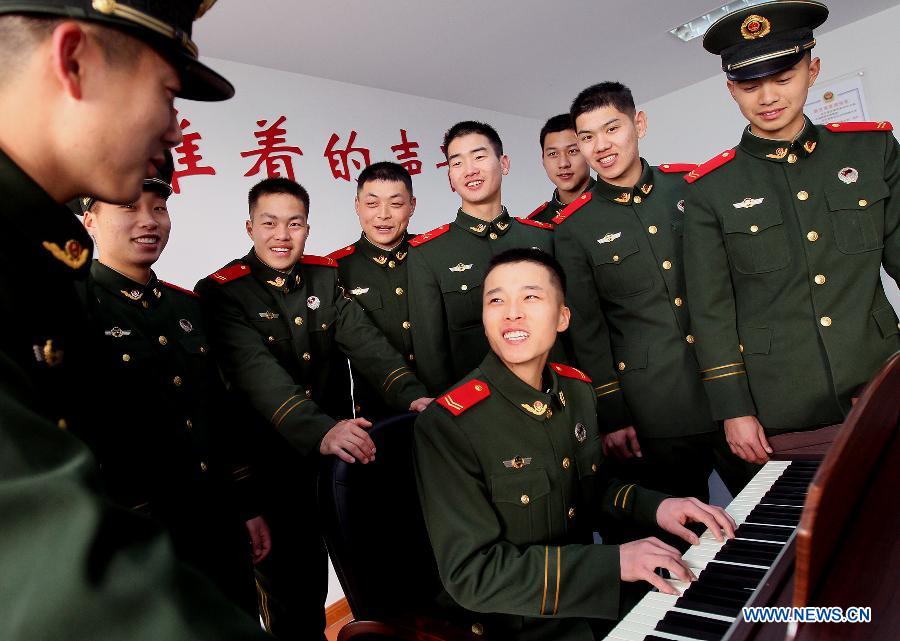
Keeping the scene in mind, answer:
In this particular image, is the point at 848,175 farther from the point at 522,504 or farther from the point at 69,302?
the point at 69,302

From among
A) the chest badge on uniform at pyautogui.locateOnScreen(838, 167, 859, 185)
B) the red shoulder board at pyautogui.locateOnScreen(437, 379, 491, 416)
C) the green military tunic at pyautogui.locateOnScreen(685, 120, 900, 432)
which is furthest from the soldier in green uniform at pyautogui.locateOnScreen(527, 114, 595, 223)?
the red shoulder board at pyautogui.locateOnScreen(437, 379, 491, 416)

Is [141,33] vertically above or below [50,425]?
above

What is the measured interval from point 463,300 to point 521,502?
1182mm

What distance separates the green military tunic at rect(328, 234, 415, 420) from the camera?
256cm

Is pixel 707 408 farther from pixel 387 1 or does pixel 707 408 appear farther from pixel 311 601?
pixel 387 1

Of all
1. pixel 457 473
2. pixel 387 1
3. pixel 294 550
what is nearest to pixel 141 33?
pixel 457 473

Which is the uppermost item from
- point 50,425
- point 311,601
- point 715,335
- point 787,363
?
point 50,425

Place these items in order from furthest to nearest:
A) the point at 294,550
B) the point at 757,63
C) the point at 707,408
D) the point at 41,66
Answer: the point at 294,550, the point at 707,408, the point at 757,63, the point at 41,66

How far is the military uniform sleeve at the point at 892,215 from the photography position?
1.56m

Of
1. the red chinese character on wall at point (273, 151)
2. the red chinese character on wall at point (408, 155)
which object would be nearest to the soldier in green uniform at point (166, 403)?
the red chinese character on wall at point (273, 151)

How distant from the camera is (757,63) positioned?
1.58m

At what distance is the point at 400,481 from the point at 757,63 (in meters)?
1.45

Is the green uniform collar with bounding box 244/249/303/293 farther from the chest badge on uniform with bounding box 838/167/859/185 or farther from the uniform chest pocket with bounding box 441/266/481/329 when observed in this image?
the chest badge on uniform with bounding box 838/167/859/185

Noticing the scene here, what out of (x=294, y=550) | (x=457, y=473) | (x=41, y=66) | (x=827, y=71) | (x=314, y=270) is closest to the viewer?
(x=41, y=66)
